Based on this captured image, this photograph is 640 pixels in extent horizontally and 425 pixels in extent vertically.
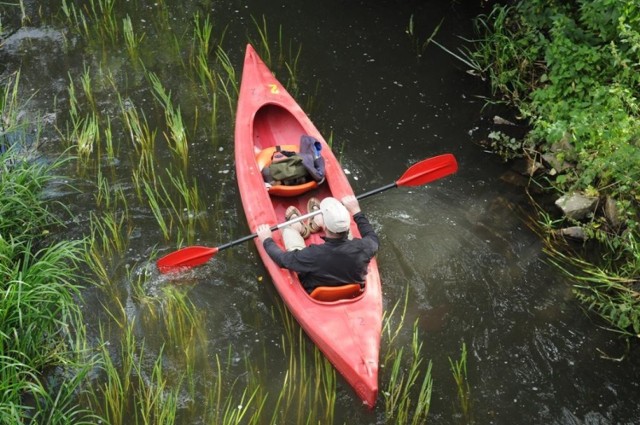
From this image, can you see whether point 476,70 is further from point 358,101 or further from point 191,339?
point 191,339

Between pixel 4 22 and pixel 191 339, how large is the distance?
5364 mm

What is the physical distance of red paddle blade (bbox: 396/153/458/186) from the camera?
239 inches

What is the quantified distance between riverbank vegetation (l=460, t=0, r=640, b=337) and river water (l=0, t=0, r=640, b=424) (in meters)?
0.24

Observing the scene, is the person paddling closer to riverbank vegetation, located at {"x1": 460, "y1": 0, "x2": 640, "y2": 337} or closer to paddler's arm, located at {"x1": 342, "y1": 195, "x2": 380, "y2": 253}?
paddler's arm, located at {"x1": 342, "y1": 195, "x2": 380, "y2": 253}

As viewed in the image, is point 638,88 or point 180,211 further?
point 638,88

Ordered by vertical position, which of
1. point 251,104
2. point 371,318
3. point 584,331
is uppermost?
point 251,104

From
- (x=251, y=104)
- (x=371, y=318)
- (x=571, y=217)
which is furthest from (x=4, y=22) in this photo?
(x=571, y=217)

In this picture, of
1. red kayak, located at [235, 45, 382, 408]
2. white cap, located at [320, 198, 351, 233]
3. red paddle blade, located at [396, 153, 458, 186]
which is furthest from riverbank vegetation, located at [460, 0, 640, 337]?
white cap, located at [320, 198, 351, 233]

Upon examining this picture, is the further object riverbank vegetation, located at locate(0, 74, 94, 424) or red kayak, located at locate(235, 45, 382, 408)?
red kayak, located at locate(235, 45, 382, 408)

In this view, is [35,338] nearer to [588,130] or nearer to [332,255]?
[332,255]

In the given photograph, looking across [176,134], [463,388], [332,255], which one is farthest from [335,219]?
[176,134]

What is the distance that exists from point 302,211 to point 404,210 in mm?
950

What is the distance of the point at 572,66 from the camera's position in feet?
21.7

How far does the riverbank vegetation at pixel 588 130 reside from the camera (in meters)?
5.68
